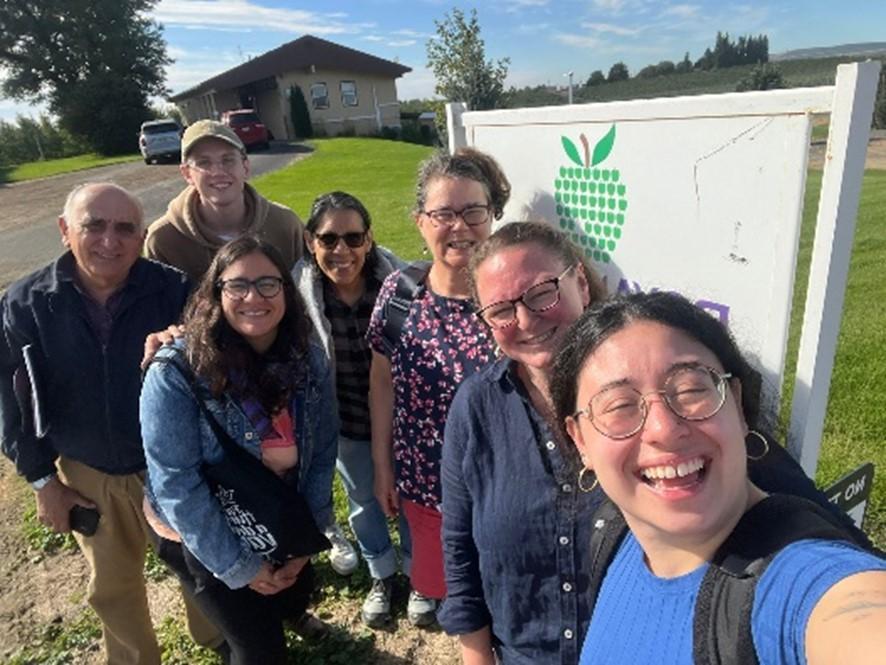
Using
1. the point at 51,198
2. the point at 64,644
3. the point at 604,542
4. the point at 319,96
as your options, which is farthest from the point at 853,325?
the point at 319,96

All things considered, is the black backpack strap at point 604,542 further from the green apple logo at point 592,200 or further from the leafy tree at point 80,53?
the leafy tree at point 80,53

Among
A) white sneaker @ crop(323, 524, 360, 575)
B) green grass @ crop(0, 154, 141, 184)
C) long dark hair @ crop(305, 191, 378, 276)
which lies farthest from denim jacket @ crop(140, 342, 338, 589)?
green grass @ crop(0, 154, 141, 184)

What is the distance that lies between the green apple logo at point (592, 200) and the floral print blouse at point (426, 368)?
18.5 inches

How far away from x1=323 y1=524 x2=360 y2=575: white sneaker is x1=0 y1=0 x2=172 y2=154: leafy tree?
39.6 meters

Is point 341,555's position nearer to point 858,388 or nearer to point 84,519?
point 84,519

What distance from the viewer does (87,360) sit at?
8.73ft

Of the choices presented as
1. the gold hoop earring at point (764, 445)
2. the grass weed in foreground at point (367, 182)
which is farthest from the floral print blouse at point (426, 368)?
the grass weed in foreground at point (367, 182)

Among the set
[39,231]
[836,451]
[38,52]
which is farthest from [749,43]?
[836,451]

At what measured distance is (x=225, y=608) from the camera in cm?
253

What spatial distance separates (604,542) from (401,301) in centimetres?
132

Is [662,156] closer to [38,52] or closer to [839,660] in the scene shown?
[839,660]

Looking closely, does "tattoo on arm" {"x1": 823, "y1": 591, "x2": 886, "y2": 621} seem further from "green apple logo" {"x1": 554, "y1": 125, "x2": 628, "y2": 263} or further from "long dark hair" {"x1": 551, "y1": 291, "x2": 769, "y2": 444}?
"green apple logo" {"x1": 554, "y1": 125, "x2": 628, "y2": 263}

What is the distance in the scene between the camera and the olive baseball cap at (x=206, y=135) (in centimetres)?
341

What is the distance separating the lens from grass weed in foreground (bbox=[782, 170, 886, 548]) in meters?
3.45
